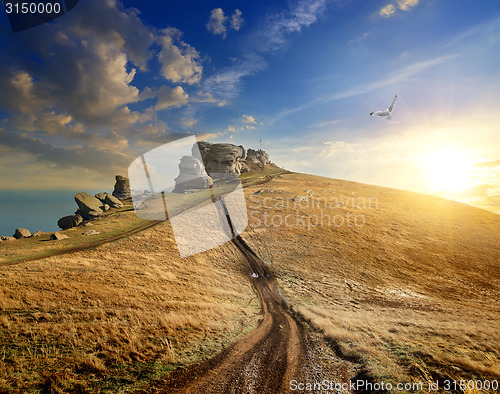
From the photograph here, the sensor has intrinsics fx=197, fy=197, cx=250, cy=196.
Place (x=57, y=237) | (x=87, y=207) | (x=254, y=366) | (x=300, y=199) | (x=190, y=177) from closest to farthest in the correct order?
1. (x=254, y=366)
2. (x=57, y=237)
3. (x=87, y=207)
4. (x=300, y=199)
5. (x=190, y=177)

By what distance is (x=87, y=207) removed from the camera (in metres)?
48.5

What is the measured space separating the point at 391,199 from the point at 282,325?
66.9 meters

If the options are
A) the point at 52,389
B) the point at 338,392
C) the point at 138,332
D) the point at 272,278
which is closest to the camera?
the point at 52,389

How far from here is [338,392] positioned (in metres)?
8.96

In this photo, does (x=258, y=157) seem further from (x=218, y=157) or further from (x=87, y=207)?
(x=87, y=207)

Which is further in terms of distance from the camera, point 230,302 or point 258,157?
point 258,157

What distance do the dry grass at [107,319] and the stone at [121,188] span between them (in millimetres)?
57679

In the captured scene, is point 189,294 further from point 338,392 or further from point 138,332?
point 338,392

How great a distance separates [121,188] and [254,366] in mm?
83202

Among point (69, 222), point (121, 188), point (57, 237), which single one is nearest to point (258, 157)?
point (121, 188)

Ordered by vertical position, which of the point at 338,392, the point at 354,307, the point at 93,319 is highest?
the point at 93,319

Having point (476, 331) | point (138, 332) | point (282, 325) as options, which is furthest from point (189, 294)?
point (476, 331)

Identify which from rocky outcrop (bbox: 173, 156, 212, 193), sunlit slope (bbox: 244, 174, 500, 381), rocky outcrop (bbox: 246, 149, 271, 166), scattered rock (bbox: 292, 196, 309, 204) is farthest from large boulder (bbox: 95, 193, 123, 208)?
rocky outcrop (bbox: 246, 149, 271, 166)

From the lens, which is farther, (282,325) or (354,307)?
(354,307)
